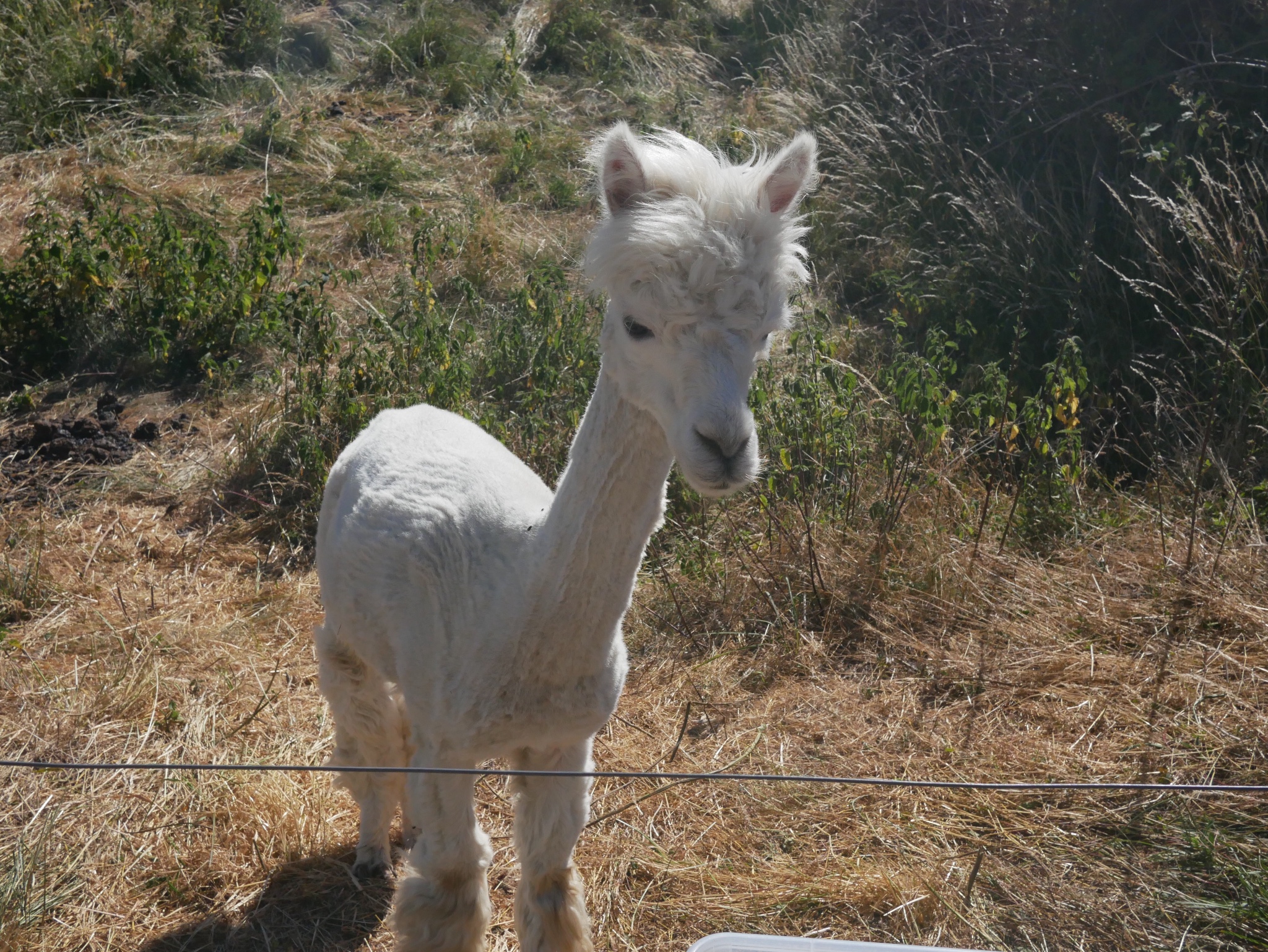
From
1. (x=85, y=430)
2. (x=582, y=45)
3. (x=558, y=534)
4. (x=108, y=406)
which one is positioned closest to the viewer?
(x=558, y=534)

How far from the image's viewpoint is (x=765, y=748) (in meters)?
3.80

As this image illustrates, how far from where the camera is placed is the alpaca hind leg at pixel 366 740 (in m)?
3.13

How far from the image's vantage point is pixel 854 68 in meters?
8.32

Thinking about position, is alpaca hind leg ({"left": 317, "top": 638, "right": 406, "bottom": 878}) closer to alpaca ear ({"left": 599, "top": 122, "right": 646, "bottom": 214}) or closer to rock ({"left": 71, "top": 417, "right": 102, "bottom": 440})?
alpaca ear ({"left": 599, "top": 122, "right": 646, "bottom": 214})

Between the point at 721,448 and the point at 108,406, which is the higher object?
the point at 721,448

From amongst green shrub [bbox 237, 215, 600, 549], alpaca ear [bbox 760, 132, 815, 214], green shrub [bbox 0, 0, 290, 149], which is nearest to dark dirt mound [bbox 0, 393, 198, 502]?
green shrub [bbox 237, 215, 600, 549]

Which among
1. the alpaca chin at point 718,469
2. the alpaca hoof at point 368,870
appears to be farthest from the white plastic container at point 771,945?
the alpaca hoof at point 368,870

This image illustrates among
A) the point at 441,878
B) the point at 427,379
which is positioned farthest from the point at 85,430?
the point at 441,878

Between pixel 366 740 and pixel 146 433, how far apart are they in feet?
11.4

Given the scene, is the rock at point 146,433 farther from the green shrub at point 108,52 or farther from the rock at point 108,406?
the green shrub at point 108,52

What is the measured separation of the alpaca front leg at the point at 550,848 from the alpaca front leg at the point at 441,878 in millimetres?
110

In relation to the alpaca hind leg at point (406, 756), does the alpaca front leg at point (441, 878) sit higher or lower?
higher

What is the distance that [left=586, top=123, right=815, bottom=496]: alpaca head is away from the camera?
77.3 inches

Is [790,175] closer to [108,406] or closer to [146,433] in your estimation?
[146,433]
